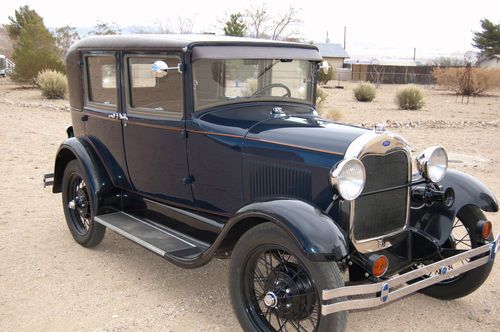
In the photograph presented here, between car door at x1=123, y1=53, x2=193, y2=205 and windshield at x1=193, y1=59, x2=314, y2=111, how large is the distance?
0.61 ft

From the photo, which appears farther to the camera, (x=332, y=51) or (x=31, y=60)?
(x=332, y=51)

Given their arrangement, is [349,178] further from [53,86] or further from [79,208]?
[53,86]

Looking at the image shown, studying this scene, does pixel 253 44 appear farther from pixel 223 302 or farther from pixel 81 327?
pixel 81 327

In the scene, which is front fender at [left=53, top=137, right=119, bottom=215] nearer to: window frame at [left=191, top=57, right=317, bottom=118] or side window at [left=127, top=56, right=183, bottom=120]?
side window at [left=127, top=56, right=183, bottom=120]

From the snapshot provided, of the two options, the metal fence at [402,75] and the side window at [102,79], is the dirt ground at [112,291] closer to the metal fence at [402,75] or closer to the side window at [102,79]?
the side window at [102,79]

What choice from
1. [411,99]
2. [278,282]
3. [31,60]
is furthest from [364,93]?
[278,282]

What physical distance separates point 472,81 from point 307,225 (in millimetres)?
23681

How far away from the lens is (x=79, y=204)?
4.76m

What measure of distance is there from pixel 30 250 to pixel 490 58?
48.3m

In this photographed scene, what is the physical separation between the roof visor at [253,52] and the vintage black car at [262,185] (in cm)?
1

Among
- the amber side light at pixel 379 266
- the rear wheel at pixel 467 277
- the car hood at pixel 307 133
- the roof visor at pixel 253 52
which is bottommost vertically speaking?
the rear wheel at pixel 467 277

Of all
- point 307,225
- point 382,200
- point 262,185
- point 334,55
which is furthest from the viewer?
point 334,55

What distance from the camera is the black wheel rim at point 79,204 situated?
15.5 ft

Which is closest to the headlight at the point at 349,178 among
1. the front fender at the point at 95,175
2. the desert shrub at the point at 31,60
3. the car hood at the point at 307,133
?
the car hood at the point at 307,133
